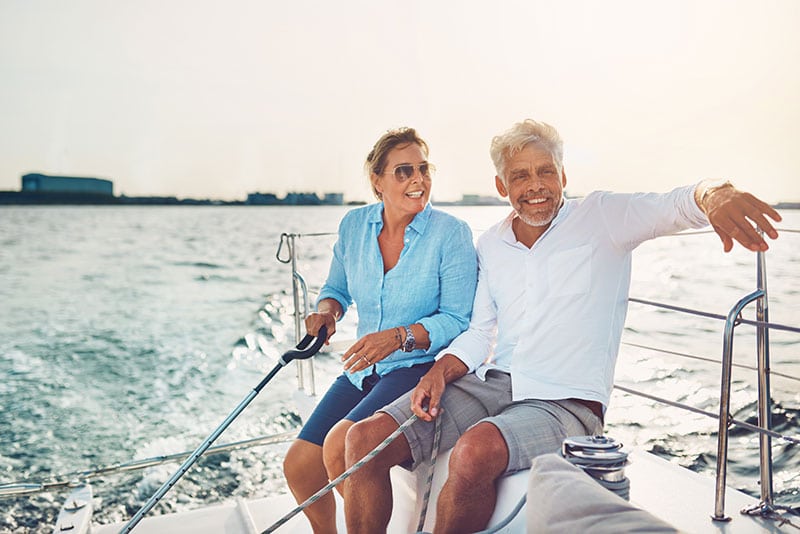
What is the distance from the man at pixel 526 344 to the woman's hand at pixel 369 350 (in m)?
0.15

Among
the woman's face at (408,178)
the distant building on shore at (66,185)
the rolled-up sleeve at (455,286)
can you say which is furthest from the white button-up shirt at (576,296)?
the distant building on shore at (66,185)

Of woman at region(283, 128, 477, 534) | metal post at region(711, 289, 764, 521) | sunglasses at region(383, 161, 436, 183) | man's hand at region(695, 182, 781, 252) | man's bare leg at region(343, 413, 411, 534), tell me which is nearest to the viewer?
man's hand at region(695, 182, 781, 252)

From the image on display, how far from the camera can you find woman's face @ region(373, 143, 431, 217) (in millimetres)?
2236

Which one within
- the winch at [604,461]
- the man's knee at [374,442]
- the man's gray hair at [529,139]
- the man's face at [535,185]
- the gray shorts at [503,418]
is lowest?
the man's knee at [374,442]

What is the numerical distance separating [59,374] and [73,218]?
2449cm

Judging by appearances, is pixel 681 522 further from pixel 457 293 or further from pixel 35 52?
pixel 35 52

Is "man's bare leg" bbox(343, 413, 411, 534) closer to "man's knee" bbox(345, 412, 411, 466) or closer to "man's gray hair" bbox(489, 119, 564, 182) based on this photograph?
"man's knee" bbox(345, 412, 411, 466)

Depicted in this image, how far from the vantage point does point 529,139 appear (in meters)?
2.02

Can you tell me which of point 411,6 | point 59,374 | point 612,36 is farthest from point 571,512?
point 411,6

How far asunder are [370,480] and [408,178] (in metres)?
0.88

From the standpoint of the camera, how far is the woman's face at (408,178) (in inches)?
88.0

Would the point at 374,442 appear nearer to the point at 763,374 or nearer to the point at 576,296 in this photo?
the point at 576,296

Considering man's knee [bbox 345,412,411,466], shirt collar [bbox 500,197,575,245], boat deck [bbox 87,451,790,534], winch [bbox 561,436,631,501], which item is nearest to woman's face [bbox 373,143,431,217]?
shirt collar [bbox 500,197,575,245]

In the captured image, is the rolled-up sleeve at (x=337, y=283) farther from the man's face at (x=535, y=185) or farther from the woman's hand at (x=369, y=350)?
the man's face at (x=535, y=185)
